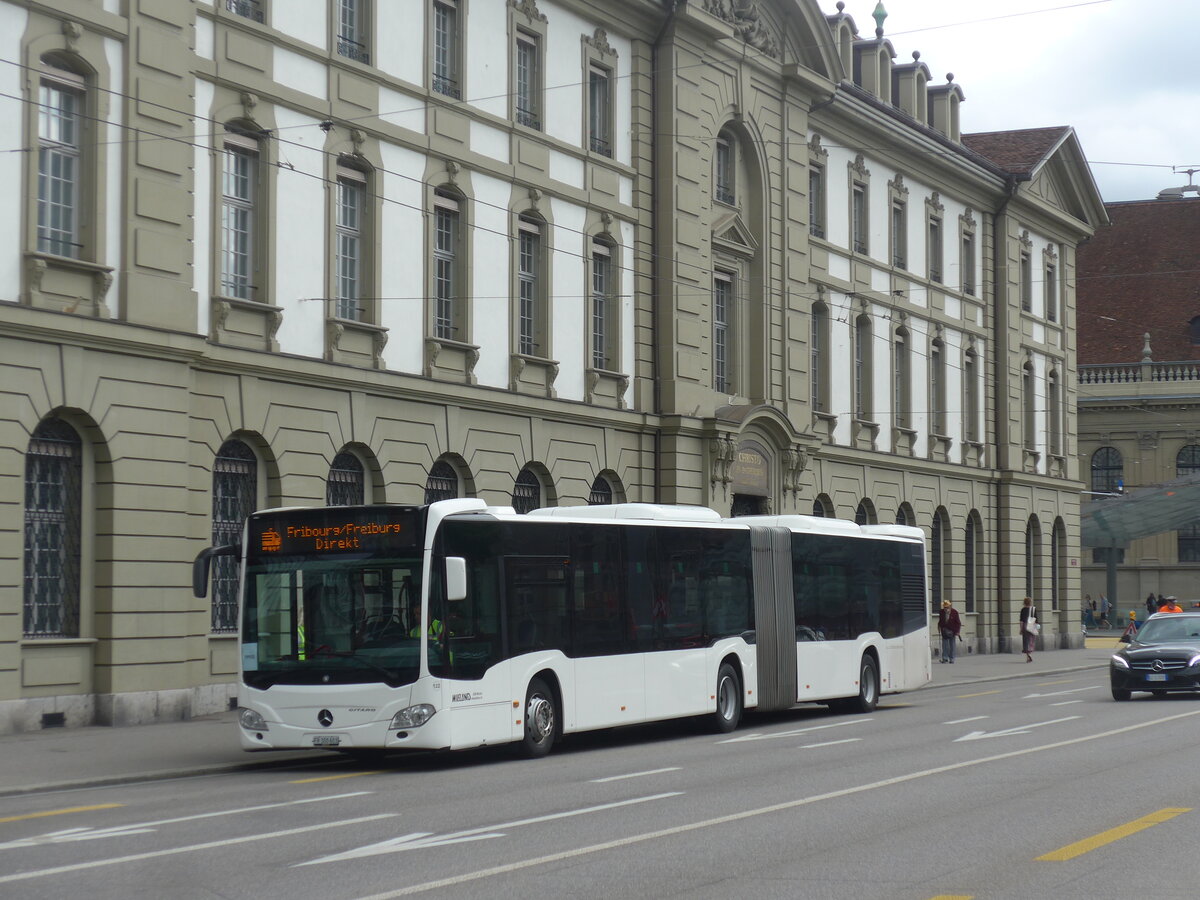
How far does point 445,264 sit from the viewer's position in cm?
3053

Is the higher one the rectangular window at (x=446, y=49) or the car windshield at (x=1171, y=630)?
the rectangular window at (x=446, y=49)

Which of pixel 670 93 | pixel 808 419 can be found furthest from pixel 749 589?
pixel 808 419

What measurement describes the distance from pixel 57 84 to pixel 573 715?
33.4 feet

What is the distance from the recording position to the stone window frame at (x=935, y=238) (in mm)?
50781

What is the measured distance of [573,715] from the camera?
20594 mm

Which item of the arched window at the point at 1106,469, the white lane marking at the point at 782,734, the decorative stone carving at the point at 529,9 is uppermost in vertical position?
the decorative stone carving at the point at 529,9

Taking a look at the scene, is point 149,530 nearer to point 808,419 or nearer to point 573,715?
point 573,715

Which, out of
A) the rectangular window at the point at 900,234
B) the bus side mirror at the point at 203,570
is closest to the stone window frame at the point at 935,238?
the rectangular window at the point at 900,234

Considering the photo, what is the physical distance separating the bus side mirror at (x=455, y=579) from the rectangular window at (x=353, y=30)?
489 inches

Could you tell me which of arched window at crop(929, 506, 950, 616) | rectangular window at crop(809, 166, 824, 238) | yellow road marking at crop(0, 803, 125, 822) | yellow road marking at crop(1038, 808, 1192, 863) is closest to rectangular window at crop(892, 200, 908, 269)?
rectangular window at crop(809, 166, 824, 238)

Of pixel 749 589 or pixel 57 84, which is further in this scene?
pixel 749 589

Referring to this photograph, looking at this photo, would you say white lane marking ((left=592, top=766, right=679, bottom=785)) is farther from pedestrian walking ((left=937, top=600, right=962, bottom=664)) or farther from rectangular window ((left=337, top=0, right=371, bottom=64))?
pedestrian walking ((left=937, top=600, right=962, bottom=664))

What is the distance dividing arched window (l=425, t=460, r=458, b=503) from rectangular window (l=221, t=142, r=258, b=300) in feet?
16.8

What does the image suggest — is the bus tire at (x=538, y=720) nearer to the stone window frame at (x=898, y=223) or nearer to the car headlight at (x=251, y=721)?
the car headlight at (x=251, y=721)
